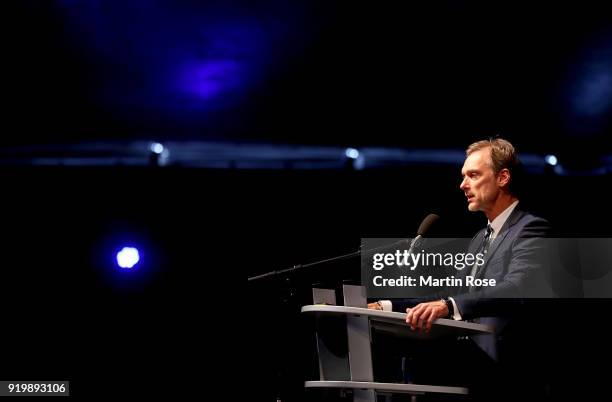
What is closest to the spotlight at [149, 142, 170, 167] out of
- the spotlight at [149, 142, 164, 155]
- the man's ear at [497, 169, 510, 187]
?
the spotlight at [149, 142, 164, 155]

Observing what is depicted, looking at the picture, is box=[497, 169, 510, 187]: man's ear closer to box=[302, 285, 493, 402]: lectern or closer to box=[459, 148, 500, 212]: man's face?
box=[459, 148, 500, 212]: man's face

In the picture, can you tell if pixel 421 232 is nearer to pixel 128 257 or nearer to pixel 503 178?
pixel 503 178

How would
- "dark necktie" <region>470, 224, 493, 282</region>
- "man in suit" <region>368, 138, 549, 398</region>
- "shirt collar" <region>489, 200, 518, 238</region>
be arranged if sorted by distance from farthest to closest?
"shirt collar" <region>489, 200, 518, 238</region> < "dark necktie" <region>470, 224, 493, 282</region> < "man in suit" <region>368, 138, 549, 398</region>

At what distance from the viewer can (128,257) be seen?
517cm

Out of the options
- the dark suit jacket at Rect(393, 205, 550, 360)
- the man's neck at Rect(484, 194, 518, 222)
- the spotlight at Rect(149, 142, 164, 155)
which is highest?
the spotlight at Rect(149, 142, 164, 155)

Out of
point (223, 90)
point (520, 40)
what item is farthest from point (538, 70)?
point (223, 90)

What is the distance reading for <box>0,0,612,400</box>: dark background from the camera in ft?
14.2

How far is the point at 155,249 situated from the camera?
5180mm

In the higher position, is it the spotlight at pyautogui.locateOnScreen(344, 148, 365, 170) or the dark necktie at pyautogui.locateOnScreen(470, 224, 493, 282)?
the spotlight at pyautogui.locateOnScreen(344, 148, 365, 170)

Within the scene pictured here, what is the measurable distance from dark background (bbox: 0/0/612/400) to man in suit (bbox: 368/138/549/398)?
156 centimetres

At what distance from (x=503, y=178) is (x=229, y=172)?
3034 mm

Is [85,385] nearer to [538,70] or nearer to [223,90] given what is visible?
[223,90]

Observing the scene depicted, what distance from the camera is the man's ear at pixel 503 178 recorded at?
2795 millimetres

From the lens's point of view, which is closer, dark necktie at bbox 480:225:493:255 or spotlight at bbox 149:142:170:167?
dark necktie at bbox 480:225:493:255
